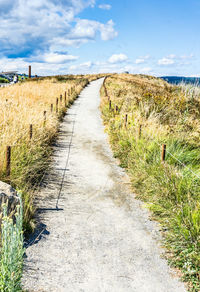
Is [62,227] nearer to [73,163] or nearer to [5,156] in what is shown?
[5,156]

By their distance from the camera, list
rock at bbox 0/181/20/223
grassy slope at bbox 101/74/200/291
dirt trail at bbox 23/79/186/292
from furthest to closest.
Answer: rock at bbox 0/181/20/223, grassy slope at bbox 101/74/200/291, dirt trail at bbox 23/79/186/292

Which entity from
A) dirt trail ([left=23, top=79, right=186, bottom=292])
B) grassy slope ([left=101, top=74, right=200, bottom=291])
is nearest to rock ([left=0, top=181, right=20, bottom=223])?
dirt trail ([left=23, top=79, right=186, bottom=292])

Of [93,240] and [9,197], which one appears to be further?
[93,240]

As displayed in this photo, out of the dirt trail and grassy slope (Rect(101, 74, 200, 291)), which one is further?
grassy slope (Rect(101, 74, 200, 291))

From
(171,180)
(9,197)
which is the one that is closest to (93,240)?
(9,197)

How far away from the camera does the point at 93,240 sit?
4.39m

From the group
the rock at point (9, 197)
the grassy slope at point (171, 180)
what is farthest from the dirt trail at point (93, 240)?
the rock at point (9, 197)

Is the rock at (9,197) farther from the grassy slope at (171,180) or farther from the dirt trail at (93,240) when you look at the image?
the grassy slope at (171,180)

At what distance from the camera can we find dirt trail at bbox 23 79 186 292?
11.6 feet

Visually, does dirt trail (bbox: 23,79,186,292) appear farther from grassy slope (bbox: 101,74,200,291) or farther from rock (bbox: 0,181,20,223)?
rock (bbox: 0,181,20,223)

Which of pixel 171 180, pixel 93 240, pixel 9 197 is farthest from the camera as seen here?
pixel 171 180

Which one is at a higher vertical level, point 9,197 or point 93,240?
point 9,197

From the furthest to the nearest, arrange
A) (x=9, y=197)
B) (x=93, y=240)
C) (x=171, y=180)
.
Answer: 1. (x=171, y=180)
2. (x=93, y=240)
3. (x=9, y=197)

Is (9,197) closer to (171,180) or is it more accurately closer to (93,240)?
(93,240)
